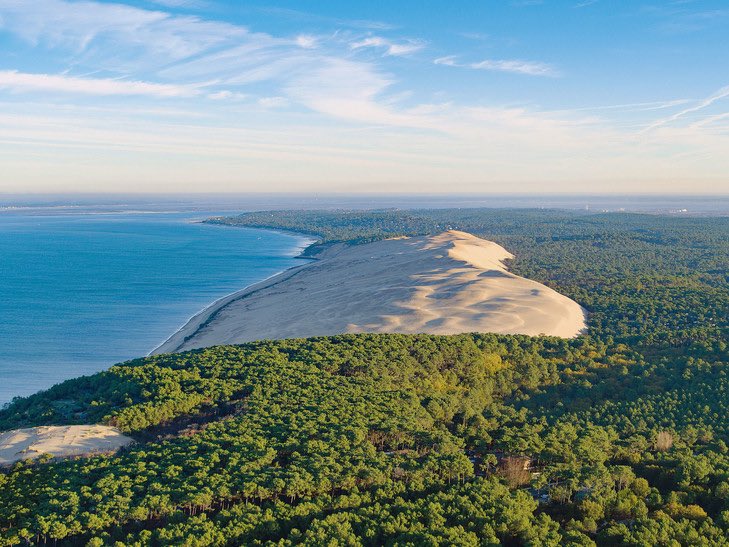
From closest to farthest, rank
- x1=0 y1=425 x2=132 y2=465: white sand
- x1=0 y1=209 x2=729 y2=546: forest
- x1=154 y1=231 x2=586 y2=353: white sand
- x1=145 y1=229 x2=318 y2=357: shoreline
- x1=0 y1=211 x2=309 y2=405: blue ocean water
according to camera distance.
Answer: x1=0 y1=209 x2=729 y2=546: forest
x1=0 y1=425 x2=132 y2=465: white sand
x1=0 y1=211 x2=309 y2=405: blue ocean water
x1=145 y1=229 x2=318 y2=357: shoreline
x1=154 y1=231 x2=586 y2=353: white sand

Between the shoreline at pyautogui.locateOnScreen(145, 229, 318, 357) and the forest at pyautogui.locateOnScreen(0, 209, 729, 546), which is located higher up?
the forest at pyautogui.locateOnScreen(0, 209, 729, 546)

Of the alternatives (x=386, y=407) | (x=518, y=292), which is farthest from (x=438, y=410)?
(x=518, y=292)

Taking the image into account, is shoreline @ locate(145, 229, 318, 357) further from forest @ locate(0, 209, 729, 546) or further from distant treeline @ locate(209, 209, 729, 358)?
distant treeline @ locate(209, 209, 729, 358)

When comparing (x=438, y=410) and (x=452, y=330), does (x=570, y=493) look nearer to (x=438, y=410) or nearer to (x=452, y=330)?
(x=438, y=410)

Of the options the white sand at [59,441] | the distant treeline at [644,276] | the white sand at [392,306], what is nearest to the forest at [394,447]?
the white sand at [59,441]

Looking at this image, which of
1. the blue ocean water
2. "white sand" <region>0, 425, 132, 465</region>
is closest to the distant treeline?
the blue ocean water

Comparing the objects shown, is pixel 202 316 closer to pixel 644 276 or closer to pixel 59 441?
pixel 59 441
